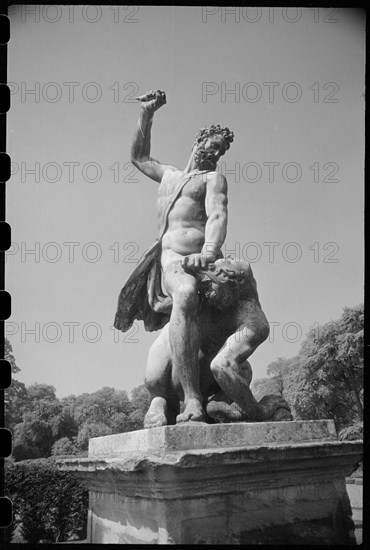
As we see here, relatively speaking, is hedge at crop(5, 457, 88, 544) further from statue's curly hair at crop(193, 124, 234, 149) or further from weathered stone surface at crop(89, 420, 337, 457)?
statue's curly hair at crop(193, 124, 234, 149)

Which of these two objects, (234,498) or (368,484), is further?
(368,484)

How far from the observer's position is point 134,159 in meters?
6.60

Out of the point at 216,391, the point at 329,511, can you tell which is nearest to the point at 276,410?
the point at 216,391

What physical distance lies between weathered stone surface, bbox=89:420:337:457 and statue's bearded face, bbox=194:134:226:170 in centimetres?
259

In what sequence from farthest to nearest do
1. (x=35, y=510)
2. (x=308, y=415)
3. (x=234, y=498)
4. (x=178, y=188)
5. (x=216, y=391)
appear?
(x=308, y=415) < (x=35, y=510) < (x=178, y=188) < (x=216, y=391) < (x=234, y=498)

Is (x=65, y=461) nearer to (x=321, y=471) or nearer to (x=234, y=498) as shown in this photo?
(x=234, y=498)

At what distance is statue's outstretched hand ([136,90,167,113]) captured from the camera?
6.34 meters

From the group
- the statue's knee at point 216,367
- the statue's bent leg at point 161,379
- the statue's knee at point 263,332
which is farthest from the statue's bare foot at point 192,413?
the statue's knee at point 263,332

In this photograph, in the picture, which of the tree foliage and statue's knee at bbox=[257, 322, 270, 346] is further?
the tree foliage

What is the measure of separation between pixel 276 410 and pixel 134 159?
9.89ft

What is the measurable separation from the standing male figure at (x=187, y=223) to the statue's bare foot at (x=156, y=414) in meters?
0.23

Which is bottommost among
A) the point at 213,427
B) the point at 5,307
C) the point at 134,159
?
the point at 213,427

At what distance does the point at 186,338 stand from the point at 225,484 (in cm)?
127

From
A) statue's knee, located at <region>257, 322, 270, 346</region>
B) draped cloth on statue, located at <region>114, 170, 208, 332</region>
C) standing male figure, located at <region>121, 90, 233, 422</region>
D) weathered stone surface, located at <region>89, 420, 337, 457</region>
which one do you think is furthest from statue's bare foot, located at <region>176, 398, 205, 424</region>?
draped cloth on statue, located at <region>114, 170, 208, 332</region>
